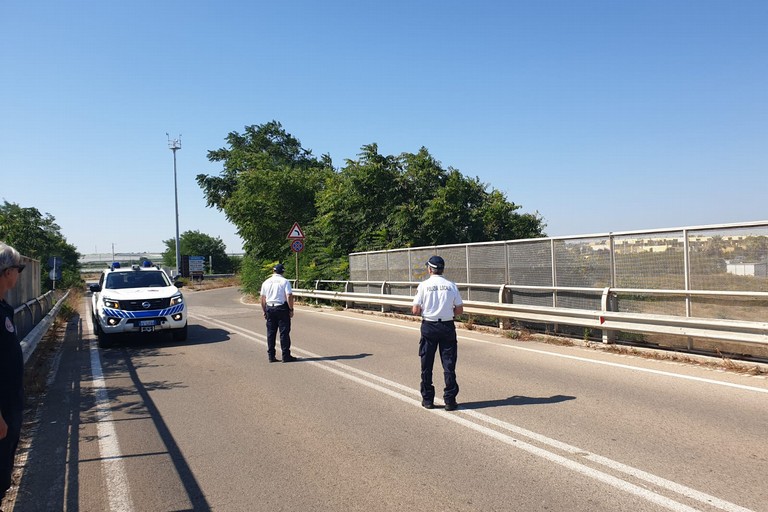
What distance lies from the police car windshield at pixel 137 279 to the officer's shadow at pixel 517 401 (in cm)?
948

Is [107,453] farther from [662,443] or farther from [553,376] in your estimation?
[553,376]

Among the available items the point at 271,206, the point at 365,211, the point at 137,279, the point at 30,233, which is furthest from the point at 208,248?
the point at 137,279

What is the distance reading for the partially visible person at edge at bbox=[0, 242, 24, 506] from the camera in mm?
3130

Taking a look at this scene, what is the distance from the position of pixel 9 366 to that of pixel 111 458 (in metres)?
2.52

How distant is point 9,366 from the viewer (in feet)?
10.4

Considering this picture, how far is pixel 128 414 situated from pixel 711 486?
19.3 feet

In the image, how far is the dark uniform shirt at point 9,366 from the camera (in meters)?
3.11

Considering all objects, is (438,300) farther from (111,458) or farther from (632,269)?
(632,269)

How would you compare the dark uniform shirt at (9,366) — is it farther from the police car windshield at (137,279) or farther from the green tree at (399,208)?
the green tree at (399,208)

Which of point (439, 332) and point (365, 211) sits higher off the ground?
point (365, 211)

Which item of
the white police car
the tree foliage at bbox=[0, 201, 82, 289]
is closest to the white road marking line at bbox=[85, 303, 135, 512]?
the white police car

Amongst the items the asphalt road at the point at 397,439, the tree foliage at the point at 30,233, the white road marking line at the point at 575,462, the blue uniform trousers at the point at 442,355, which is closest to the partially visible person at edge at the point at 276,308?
the asphalt road at the point at 397,439

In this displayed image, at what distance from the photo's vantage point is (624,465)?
4.74 metres

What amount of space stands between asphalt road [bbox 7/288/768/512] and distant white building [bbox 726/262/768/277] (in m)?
1.47
